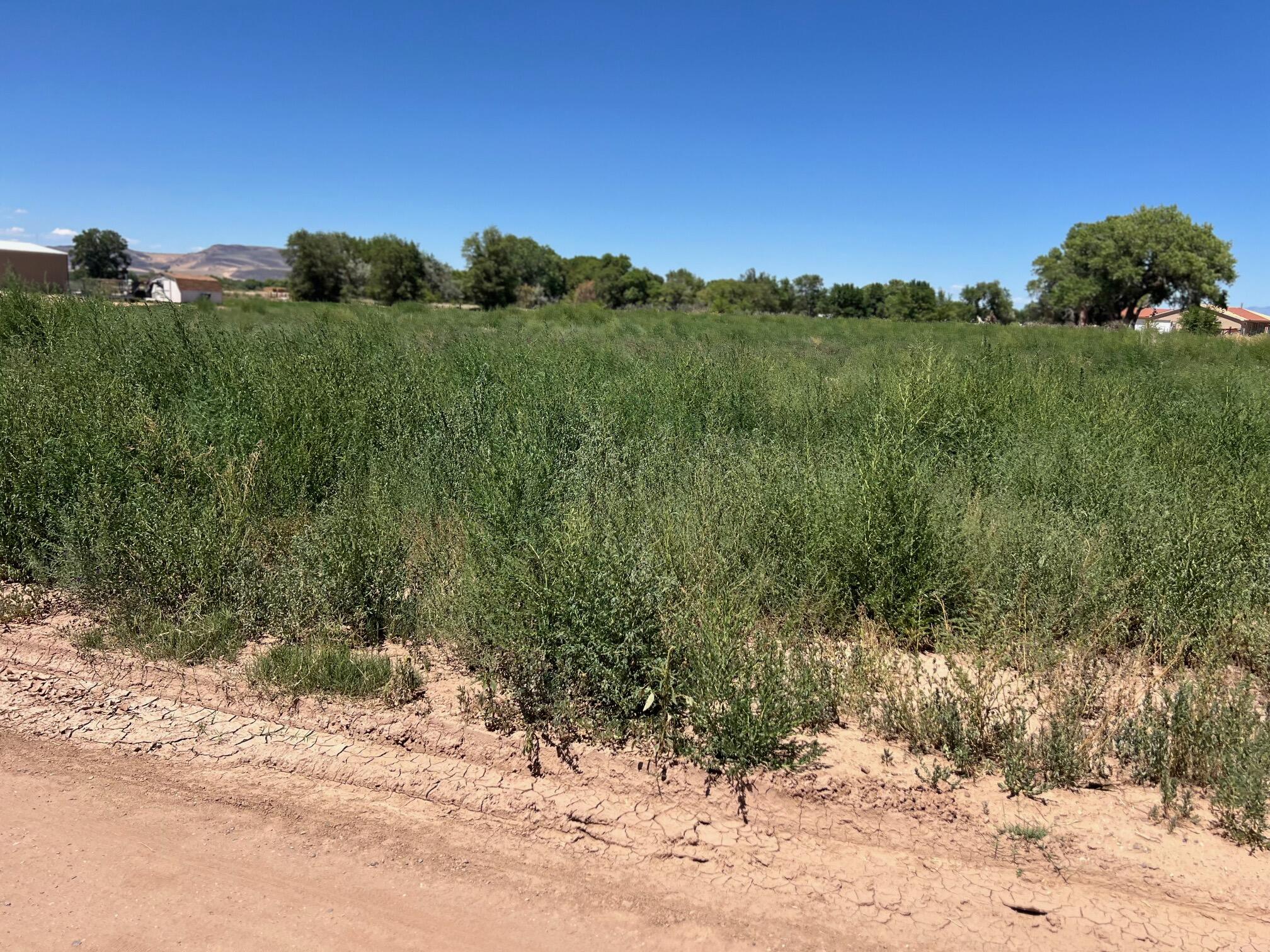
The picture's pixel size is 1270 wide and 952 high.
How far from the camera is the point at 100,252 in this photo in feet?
366

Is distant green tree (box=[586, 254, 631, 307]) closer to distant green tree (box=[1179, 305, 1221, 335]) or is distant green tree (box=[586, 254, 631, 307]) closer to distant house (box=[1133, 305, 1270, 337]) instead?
distant house (box=[1133, 305, 1270, 337])

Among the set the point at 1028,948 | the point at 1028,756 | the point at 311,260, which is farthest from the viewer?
the point at 311,260

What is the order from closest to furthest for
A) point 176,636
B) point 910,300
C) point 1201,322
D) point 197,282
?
point 176,636
point 1201,322
point 197,282
point 910,300

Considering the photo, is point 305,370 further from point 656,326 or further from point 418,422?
point 656,326

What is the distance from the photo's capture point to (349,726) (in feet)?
13.1

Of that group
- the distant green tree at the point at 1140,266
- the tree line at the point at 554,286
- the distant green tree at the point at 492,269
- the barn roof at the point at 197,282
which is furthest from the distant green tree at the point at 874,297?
the barn roof at the point at 197,282

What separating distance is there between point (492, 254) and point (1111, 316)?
5035 cm

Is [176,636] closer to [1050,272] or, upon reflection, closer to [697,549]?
[697,549]

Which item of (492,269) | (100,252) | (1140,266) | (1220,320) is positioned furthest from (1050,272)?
(100,252)

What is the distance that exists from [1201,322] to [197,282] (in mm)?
85701

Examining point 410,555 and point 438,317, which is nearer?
point 410,555

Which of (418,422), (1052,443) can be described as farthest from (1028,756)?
(418,422)

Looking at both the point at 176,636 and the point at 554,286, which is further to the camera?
the point at 554,286

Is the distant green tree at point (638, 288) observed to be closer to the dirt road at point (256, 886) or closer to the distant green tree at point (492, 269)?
the distant green tree at point (492, 269)
